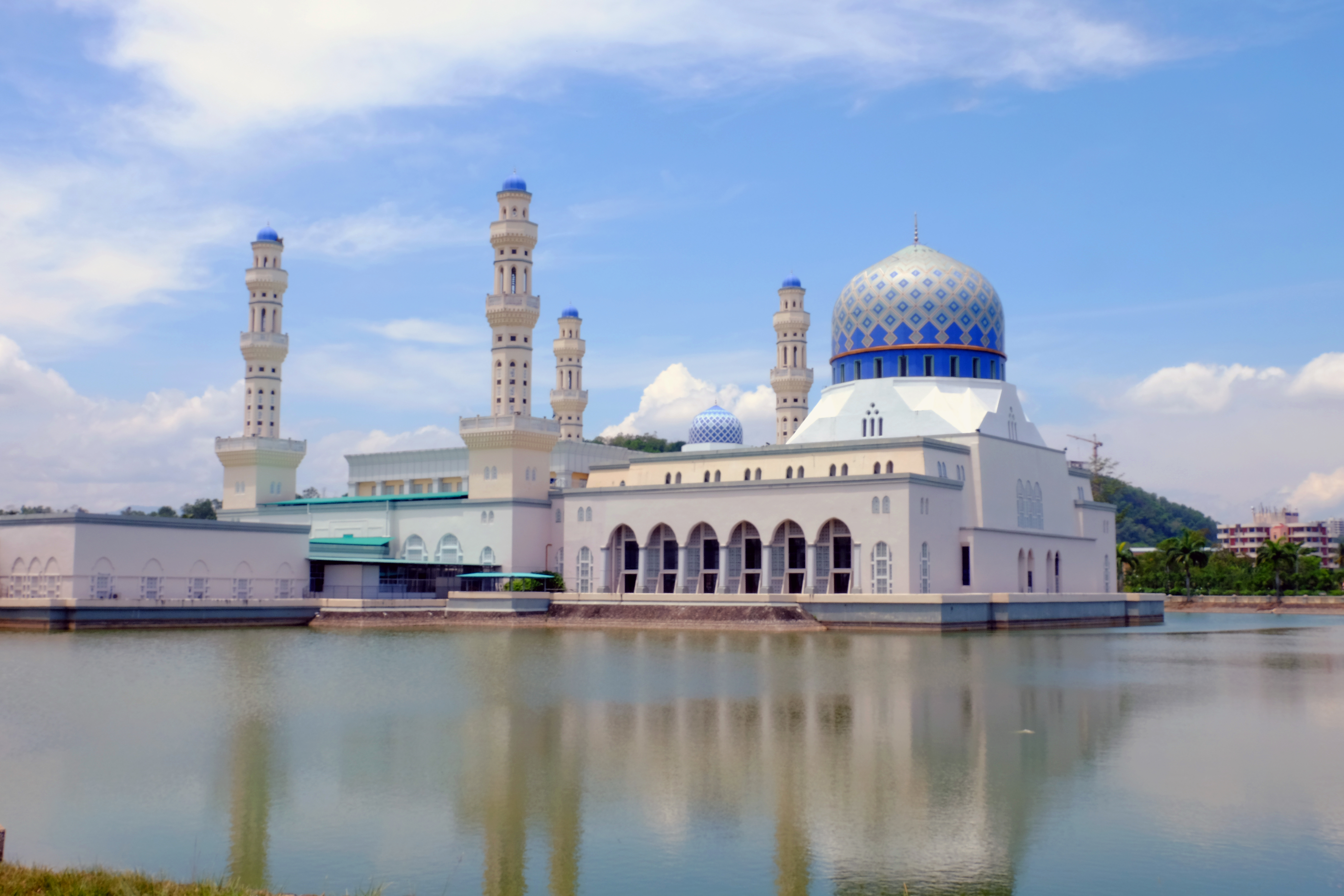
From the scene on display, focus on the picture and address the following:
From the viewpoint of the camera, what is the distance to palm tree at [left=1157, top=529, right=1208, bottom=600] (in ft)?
233

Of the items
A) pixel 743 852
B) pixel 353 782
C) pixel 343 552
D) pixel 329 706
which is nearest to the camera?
pixel 743 852

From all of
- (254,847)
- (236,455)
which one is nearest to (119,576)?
(236,455)

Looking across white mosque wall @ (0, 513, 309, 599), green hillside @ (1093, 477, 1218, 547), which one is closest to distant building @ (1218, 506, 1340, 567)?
green hillside @ (1093, 477, 1218, 547)

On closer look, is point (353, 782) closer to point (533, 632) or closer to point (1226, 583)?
point (533, 632)

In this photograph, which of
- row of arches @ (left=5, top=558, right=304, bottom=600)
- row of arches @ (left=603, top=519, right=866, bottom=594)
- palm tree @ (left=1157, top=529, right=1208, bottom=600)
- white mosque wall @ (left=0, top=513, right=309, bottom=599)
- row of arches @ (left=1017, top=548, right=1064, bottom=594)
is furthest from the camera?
palm tree @ (left=1157, top=529, right=1208, bottom=600)

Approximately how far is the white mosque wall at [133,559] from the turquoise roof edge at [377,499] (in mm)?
8811

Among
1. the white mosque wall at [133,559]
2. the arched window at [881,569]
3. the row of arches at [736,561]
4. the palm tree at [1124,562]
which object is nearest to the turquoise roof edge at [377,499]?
the row of arches at [736,561]

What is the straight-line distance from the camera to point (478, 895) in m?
9.80

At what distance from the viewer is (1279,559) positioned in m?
67.1

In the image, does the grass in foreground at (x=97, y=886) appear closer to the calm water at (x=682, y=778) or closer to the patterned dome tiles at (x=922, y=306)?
the calm water at (x=682, y=778)

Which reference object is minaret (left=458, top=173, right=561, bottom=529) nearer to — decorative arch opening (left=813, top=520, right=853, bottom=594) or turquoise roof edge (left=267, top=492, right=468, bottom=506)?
turquoise roof edge (left=267, top=492, right=468, bottom=506)

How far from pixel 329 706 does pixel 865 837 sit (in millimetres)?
11105

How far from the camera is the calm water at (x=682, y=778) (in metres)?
10.5

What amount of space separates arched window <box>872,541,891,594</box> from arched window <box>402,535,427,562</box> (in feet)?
66.5
